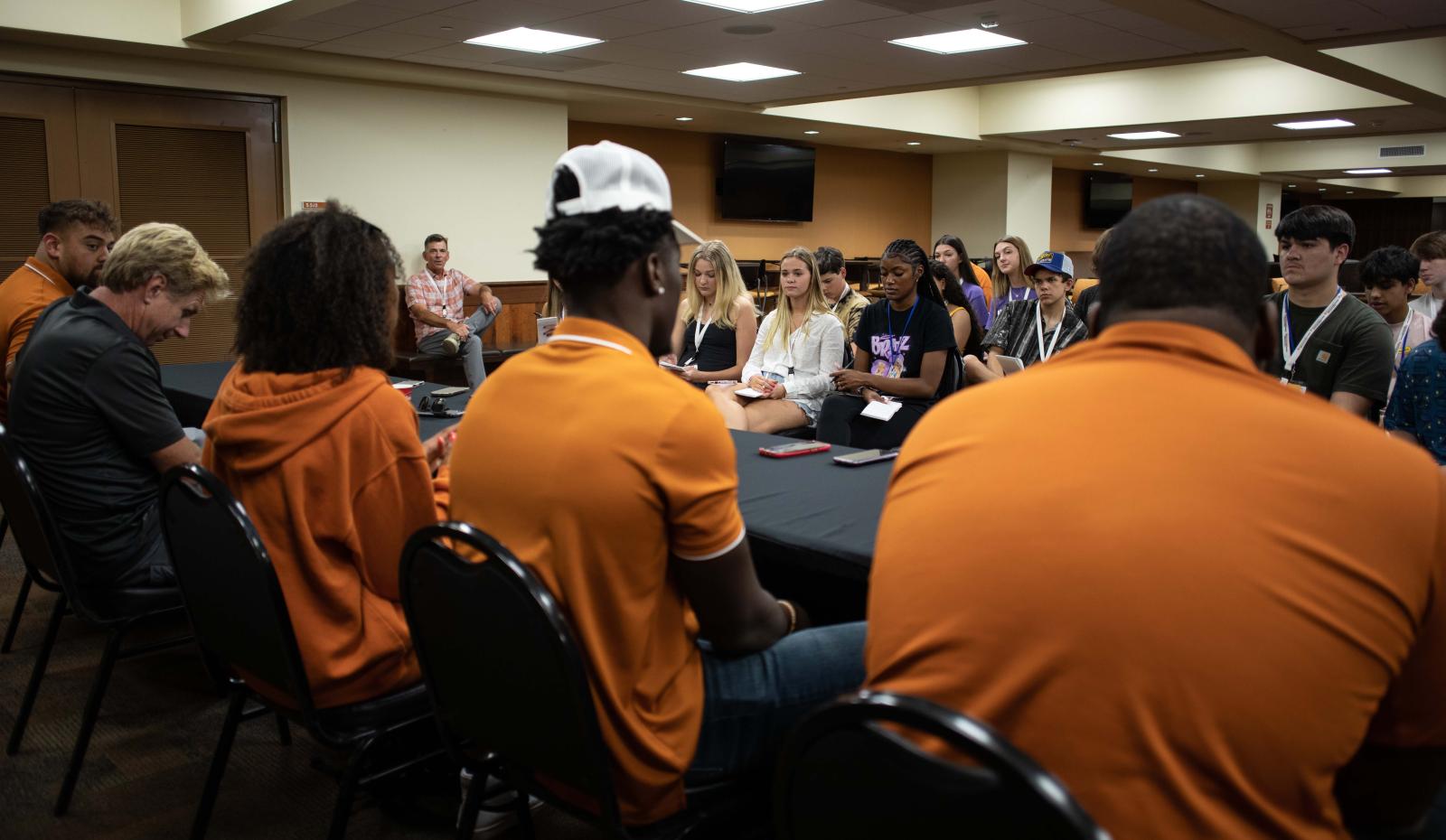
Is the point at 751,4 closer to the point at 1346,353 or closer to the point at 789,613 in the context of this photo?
the point at 1346,353

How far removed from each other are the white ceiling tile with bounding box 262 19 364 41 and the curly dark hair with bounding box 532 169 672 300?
5437 millimetres

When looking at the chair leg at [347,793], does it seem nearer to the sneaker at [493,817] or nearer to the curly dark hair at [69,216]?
the sneaker at [493,817]

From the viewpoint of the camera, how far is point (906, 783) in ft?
2.78

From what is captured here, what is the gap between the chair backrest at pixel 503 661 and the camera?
4.01 ft

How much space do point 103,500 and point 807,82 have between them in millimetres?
7037

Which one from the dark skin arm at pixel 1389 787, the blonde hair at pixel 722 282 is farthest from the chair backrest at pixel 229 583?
the blonde hair at pixel 722 282

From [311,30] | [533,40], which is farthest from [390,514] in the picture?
[533,40]

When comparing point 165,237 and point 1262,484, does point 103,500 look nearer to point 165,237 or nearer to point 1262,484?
point 165,237

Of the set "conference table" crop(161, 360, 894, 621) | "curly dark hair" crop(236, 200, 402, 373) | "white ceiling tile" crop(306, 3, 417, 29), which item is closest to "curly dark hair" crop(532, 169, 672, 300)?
"conference table" crop(161, 360, 894, 621)

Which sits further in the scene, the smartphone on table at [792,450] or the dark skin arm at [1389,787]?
the smartphone on table at [792,450]

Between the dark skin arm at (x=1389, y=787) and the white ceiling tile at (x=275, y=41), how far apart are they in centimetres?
697

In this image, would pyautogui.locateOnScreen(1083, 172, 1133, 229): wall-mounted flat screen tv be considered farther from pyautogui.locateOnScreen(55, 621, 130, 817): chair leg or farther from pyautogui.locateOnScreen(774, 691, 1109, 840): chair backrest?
pyautogui.locateOnScreen(774, 691, 1109, 840): chair backrest

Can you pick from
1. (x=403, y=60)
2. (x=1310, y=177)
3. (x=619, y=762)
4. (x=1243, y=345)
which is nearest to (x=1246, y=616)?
(x=1243, y=345)

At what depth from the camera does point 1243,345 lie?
1027mm
